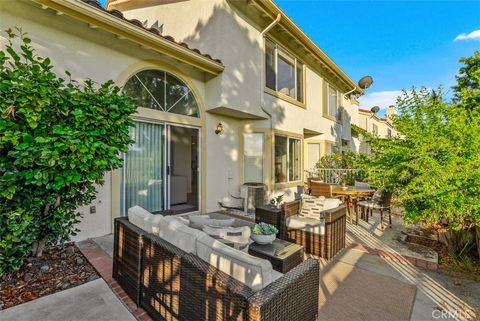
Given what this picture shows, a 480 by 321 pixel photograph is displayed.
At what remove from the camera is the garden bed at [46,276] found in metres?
2.76

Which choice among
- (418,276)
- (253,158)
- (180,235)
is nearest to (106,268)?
(180,235)

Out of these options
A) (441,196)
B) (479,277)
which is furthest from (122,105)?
(479,277)

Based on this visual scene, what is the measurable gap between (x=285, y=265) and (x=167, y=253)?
4.38ft

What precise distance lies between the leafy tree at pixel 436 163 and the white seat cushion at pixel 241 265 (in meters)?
3.48

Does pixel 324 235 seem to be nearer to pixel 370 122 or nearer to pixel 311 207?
pixel 311 207

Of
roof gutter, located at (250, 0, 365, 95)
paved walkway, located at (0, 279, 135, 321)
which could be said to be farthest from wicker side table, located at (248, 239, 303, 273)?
roof gutter, located at (250, 0, 365, 95)

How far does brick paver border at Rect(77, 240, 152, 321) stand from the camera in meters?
2.58

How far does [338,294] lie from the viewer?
9.88 ft

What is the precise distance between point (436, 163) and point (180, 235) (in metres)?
4.01

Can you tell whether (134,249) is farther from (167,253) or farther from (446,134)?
(446,134)

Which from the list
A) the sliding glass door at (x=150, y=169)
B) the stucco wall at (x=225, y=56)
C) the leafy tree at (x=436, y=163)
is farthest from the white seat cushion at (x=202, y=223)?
the stucco wall at (x=225, y=56)

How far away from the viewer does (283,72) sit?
28.0 ft

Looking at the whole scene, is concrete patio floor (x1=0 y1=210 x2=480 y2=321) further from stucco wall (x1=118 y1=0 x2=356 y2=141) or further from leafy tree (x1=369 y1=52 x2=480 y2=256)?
stucco wall (x1=118 y1=0 x2=356 y2=141)

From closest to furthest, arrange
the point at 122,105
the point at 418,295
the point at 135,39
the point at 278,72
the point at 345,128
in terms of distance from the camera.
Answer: the point at 418,295 → the point at 122,105 → the point at 135,39 → the point at 278,72 → the point at 345,128
